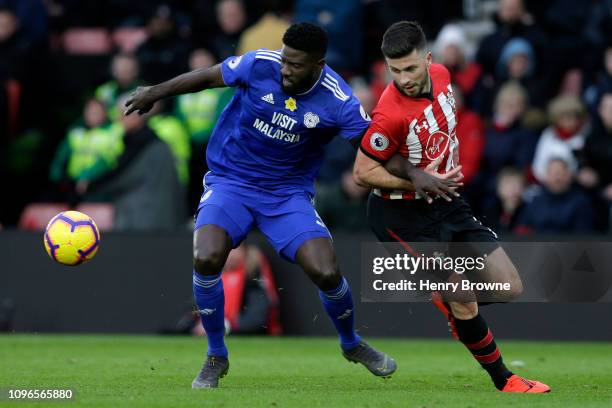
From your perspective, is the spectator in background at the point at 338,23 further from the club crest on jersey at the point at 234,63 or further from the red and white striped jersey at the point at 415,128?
the red and white striped jersey at the point at 415,128

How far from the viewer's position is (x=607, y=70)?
47.5ft

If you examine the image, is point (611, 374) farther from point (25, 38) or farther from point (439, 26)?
point (25, 38)

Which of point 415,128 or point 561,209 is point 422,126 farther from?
point 561,209

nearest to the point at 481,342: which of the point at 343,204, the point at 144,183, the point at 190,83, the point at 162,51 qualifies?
the point at 190,83

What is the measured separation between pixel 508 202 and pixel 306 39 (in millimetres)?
6202

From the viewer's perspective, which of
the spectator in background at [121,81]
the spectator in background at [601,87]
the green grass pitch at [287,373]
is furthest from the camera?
the spectator in background at [121,81]

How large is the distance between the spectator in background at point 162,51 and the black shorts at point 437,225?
26.2ft

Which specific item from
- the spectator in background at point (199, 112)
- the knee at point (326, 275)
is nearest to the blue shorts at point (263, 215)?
the knee at point (326, 275)

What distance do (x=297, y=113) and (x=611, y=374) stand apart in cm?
337

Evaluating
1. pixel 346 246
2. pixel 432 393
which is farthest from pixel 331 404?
pixel 346 246

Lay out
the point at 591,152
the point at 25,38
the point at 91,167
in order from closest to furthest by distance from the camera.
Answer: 1. the point at 591,152
2. the point at 91,167
3. the point at 25,38

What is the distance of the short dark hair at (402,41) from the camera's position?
27.4ft

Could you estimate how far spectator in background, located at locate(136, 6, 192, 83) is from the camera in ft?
54.0

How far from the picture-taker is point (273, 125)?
8.88 meters
